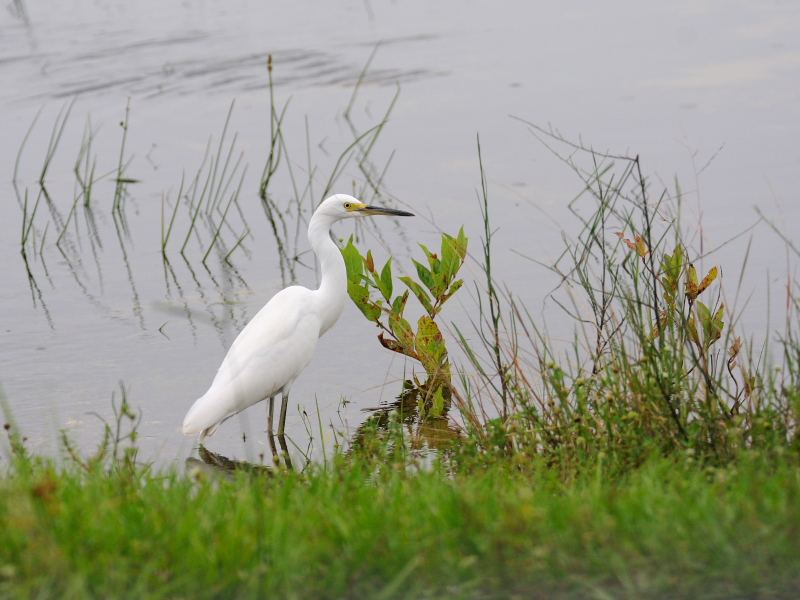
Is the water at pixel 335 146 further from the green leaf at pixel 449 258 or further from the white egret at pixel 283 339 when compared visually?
the green leaf at pixel 449 258

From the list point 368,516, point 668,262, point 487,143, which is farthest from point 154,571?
point 487,143

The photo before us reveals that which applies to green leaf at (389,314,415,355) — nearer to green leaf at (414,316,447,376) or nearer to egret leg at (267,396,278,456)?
green leaf at (414,316,447,376)

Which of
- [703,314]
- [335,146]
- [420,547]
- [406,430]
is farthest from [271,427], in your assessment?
[335,146]

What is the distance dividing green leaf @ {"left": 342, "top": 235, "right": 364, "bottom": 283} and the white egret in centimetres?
25

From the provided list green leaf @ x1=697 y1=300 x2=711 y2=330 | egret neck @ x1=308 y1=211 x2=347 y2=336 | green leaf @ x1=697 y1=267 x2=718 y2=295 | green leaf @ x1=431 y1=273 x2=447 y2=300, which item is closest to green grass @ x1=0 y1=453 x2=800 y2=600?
green leaf @ x1=697 y1=300 x2=711 y2=330

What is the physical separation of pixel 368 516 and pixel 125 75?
11.1 m

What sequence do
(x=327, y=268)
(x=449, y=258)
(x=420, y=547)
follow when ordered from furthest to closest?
(x=327, y=268) < (x=449, y=258) < (x=420, y=547)

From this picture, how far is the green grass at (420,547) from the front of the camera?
2.12 meters

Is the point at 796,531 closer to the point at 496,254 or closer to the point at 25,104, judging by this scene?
the point at 496,254

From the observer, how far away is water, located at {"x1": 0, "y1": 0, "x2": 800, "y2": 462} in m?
5.42

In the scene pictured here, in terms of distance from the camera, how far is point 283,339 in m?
4.78

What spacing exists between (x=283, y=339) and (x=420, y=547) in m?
2.66

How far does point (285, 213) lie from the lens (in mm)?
7824

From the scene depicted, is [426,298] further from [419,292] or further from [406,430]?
[406,430]
